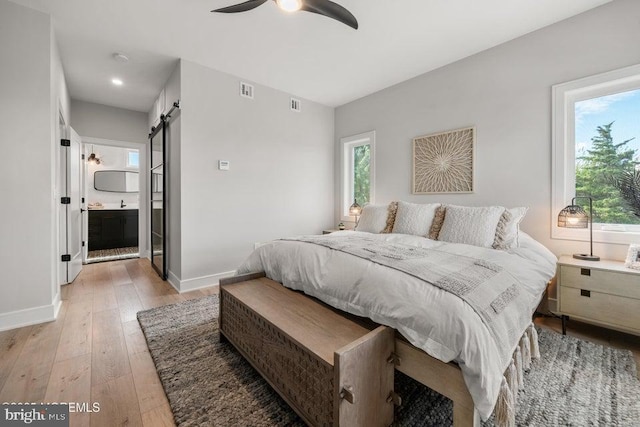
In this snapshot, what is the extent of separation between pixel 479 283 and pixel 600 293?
1.48 meters

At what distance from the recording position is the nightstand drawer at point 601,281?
6.18ft

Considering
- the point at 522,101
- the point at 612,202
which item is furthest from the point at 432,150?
the point at 612,202

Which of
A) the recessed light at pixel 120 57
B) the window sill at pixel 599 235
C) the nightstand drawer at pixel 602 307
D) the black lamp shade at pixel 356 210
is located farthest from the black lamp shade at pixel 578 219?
the recessed light at pixel 120 57

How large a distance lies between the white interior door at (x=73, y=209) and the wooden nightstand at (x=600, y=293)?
5.32 m

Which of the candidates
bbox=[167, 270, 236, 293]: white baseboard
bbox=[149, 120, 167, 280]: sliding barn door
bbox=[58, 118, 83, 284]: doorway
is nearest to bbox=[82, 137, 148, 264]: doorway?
bbox=[149, 120, 167, 280]: sliding barn door

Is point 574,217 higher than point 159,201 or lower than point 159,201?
lower

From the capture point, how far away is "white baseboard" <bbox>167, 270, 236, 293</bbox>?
3.17 m

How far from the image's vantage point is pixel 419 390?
1.52 m

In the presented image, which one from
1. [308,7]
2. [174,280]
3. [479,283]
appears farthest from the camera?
[174,280]

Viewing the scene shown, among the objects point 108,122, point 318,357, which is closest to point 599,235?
point 318,357

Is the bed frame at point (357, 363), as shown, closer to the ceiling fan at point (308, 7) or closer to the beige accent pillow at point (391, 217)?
the beige accent pillow at point (391, 217)

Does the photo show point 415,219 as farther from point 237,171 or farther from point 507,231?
point 237,171

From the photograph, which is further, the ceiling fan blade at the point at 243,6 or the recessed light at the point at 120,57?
the recessed light at the point at 120,57

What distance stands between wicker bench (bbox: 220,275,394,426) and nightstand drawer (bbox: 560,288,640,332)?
187 centimetres
